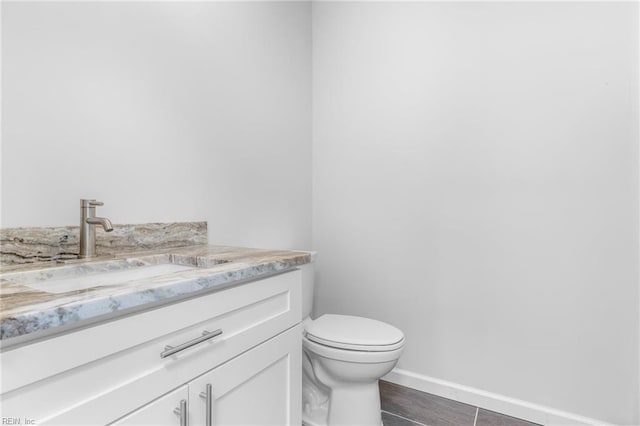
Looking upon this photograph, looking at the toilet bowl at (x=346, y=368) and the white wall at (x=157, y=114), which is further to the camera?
the toilet bowl at (x=346, y=368)

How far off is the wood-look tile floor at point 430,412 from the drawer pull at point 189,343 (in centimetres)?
119

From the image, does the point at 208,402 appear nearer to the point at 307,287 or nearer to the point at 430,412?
the point at 307,287

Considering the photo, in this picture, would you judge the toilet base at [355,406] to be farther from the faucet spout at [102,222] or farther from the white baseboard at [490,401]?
the faucet spout at [102,222]

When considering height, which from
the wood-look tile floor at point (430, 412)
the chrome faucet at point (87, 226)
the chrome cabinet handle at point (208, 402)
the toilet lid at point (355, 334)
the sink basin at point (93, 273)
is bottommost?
the wood-look tile floor at point (430, 412)

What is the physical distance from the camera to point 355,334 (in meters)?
1.53

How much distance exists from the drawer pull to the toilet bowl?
727 mm

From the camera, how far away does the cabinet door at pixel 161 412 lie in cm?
69

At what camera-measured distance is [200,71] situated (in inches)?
60.2

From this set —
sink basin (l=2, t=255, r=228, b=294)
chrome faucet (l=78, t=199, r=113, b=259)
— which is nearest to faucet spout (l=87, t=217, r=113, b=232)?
chrome faucet (l=78, t=199, r=113, b=259)

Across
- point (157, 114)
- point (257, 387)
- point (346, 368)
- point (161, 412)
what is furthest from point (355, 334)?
point (157, 114)

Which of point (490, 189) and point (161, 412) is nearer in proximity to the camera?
point (161, 412)

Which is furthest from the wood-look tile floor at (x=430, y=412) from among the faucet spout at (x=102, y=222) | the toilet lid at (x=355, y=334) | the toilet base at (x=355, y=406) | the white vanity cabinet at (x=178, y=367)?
the faucet spout at (x=102, y=222)

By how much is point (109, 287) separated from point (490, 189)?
169 centimetres

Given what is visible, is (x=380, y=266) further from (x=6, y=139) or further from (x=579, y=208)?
(x=6, y=139)
